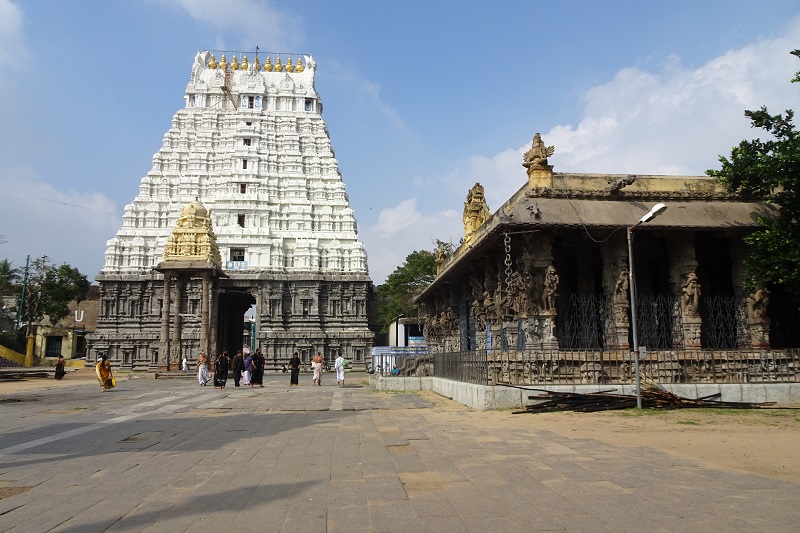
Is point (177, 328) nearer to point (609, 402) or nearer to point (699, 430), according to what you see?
point (609, 402)

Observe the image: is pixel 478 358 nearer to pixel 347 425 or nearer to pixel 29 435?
pixel 347 425

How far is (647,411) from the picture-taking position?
12.0 m

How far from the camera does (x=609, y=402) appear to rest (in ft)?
41.0

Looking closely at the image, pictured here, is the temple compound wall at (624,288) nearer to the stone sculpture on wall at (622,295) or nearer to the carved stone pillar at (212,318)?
the stone sculpture on wall at (622,295)

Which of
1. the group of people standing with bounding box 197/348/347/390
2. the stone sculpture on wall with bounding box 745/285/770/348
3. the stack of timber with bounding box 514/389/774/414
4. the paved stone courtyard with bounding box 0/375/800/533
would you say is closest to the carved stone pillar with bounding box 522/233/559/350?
the stack of timber with bounding box 514/389/774/414

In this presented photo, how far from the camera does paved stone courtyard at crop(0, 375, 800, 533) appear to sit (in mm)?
4508

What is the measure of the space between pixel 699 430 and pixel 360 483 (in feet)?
22.5

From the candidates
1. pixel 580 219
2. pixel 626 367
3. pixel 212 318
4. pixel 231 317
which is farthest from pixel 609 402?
pixel 231 317

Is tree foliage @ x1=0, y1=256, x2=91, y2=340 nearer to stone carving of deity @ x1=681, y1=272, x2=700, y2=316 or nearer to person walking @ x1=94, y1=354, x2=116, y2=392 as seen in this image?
person walking @ x1=94, y1=354, x2=116, y2=392

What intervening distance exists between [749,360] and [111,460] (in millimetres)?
14874

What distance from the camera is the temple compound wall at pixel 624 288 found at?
47.1ft

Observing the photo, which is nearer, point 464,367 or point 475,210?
point 464,367

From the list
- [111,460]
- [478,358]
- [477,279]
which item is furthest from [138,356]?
[111,460]

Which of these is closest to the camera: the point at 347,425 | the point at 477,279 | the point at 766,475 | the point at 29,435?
the point at 766,475
